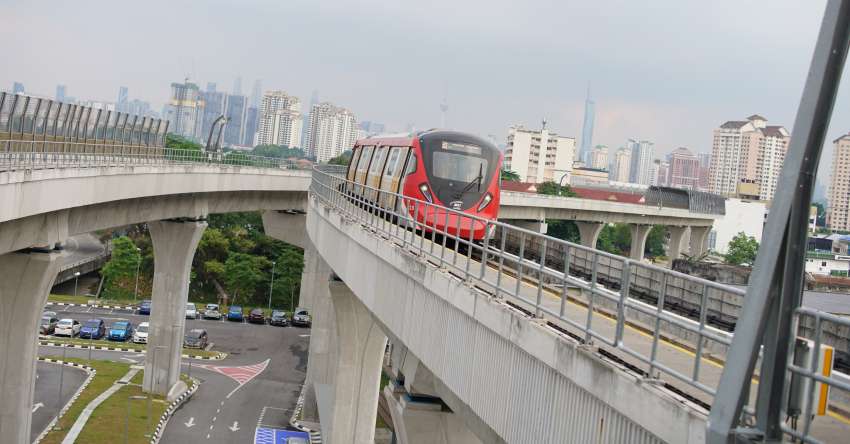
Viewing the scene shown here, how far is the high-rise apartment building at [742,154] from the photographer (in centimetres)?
15162

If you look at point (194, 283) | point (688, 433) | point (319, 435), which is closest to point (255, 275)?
point (194, 283)

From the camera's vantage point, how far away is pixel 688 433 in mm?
7258

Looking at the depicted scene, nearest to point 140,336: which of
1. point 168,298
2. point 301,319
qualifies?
point 168,298

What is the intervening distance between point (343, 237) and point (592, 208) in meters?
57.5

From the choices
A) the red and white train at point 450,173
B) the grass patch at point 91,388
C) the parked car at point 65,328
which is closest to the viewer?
the red and white train at point 450,173

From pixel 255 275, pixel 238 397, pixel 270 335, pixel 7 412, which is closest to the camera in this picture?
pixel 7 412

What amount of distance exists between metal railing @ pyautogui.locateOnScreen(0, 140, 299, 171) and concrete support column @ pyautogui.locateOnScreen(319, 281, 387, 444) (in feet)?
30.0

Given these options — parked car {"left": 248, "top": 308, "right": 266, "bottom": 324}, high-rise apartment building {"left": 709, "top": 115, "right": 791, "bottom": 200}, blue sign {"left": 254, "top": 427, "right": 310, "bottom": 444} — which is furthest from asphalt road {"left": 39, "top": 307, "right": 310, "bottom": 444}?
high-rise apartment building {"left": 709, "top": 115, "right": 791, "bottom": 200}

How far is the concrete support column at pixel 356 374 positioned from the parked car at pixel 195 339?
27.7 m

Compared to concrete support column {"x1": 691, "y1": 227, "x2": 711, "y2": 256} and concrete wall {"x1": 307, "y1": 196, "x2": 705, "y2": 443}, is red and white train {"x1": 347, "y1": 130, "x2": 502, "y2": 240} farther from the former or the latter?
concrete support column {"x1": 691, "y1": 227, "x2": 711, "y2": 256}

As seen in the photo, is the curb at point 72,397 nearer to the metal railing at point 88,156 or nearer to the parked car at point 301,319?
the metal railing at point 88,156

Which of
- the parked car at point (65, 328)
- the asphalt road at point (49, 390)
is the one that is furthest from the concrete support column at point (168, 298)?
the parked car at point (65, 328)

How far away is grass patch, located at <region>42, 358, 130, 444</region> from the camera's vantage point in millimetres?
38047

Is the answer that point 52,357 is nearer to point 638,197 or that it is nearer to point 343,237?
point 343,237
